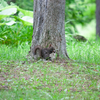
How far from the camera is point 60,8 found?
4508mm

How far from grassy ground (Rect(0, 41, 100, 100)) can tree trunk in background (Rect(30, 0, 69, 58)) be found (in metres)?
0.48

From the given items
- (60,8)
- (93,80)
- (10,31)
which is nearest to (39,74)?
(93,80)

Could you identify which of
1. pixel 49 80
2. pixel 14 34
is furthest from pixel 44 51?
pixel 14 34

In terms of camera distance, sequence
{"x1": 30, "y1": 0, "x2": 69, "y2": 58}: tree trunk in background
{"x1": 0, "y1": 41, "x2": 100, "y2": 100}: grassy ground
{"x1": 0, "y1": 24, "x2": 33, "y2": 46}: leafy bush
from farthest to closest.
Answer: {"x1": 0, "y1": 24, "x2": 33, "y2": 46}: leafy bush < {"x1": 30, "y1": 0, "x2": 69, "y2": 58}: tree trunk in background < {"x1": 0, "y1": 41, "x2": 100, "y2": 100}: grassy ground

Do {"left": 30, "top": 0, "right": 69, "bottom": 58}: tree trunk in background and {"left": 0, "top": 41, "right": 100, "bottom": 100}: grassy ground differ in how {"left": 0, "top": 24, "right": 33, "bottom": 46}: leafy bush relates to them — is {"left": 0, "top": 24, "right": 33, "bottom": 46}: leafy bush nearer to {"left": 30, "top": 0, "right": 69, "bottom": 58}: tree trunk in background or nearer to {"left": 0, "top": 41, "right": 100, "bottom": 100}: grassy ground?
{"left": 0, "top": 41, "right": 100, "bottom": 100}: grassy ground

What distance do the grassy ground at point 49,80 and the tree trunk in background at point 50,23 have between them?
18.9 inches

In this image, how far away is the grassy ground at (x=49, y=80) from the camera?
117 inches

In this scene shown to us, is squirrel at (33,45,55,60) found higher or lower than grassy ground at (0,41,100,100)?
higher

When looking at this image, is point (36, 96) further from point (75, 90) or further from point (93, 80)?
point (93, 80)

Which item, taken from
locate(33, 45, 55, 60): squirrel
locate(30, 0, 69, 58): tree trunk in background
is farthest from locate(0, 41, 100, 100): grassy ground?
locate(30, 0, 69, 58): tree trunk in background

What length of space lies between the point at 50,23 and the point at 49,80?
1491 millimetres

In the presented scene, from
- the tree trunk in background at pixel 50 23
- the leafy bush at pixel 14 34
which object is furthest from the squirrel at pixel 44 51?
the leafy bush at pixel 14 34

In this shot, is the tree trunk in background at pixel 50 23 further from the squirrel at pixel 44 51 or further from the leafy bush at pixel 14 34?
the leafy bush at pixel 14 34

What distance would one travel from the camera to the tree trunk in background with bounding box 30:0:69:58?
14.6 feet
